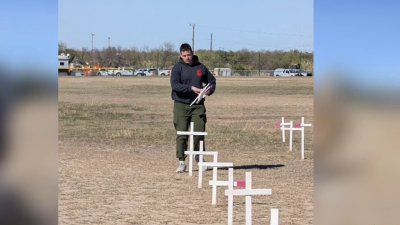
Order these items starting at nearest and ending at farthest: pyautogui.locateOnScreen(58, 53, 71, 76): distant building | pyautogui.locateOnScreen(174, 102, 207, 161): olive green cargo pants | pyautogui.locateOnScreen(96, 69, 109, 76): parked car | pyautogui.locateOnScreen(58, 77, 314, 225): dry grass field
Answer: pyautogui.locateOnScreen(58, 53, 71, 76): distant building
pyautogui.locateOnScreen(58, 77, 314, 225): dry grass field
pyautogui.locateOnScreen(174, 102, 207, 161): olive green cargo pants
pyautogui.locateOnScreen(96, 69, 109, 76): parked car

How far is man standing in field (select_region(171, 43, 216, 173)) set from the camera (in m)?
10.8

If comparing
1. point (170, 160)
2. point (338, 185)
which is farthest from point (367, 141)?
point (170, 160)

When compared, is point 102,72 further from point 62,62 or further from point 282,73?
point 62,62

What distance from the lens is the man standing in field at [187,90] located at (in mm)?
10773

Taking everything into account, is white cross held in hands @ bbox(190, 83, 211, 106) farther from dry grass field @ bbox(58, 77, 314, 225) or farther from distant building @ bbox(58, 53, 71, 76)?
distant building @ bbox(58, 53, 71, 76)

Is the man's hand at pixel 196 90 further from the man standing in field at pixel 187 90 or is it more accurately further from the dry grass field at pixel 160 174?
the dry grass field at pixel 160 174

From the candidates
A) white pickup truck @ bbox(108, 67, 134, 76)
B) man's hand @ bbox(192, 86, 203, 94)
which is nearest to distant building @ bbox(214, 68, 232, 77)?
white pickup truck @ bbox(108, 67, 134, 76)

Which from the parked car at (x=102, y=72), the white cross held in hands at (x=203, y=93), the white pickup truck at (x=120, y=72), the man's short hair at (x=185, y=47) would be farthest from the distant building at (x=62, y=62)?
the white pickup truck at (x=120, y=72)

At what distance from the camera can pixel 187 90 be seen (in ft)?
35.4

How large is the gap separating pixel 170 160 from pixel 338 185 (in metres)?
11.4

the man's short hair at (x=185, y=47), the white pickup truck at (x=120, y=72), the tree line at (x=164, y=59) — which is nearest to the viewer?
the man's short hair at (x=185, y=47)

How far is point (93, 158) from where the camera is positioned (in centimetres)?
1349

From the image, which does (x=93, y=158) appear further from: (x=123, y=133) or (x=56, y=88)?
(x=56, y=88)

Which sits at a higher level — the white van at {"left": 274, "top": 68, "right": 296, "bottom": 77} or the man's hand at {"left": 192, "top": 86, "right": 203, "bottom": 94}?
the man's hand at {"left": 192, "top": 86, "right": 203, "bottom": 94}
